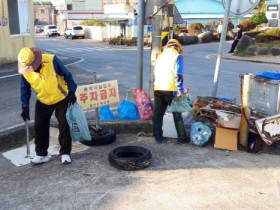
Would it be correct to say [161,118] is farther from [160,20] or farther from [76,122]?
[160,20]

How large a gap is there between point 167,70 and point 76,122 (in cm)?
155

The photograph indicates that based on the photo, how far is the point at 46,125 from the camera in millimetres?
4902

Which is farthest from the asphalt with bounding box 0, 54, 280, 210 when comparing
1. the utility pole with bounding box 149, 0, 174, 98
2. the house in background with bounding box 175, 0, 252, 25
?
the house in background with bounding box 175, 0, 252, 25

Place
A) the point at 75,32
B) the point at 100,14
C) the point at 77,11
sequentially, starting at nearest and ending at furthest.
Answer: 1. the point at 75,32
2. the point at 77,11
3. the point at 100,14

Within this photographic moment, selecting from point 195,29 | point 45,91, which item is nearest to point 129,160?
point 45,91

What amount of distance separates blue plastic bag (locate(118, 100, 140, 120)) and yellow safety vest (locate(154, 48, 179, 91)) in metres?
1.16

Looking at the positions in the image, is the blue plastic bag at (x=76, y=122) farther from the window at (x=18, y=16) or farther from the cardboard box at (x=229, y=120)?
the window at (x=18, y=16)

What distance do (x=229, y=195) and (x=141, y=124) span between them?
242cm

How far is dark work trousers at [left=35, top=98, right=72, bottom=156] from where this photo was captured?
4770 millimetres

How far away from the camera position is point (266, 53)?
67.7 ft

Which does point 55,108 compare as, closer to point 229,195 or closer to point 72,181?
point 72,181

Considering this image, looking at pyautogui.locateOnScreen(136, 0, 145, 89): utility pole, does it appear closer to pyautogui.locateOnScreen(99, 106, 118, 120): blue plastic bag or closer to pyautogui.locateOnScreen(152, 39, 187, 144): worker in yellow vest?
pyautogui.locateOnScreen(99, 106, 118, 120): blue plastic bag

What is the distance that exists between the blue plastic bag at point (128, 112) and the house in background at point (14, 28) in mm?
10047

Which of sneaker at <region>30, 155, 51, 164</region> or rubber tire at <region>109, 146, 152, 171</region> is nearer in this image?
rubber tire at <region>109, 146, 152, 171</region>
